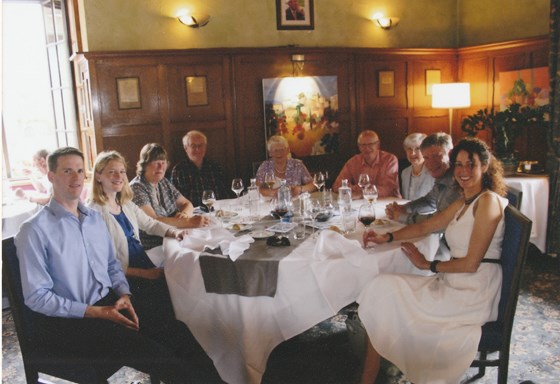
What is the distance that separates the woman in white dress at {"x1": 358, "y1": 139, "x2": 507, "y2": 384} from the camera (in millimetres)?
2156

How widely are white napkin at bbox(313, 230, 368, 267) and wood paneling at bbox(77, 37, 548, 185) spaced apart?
354cm

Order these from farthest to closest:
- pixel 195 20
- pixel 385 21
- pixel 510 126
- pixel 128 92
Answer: pixel 385 21
pixel 195 20
pixel 128 92
pixel 510 126

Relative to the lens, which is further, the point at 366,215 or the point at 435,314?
the point at 366,215

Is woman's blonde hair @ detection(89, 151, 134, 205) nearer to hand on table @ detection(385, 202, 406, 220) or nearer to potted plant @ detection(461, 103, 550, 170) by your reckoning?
hand on table @ detection(385, 202, 406, 220)

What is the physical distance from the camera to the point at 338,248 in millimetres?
2402

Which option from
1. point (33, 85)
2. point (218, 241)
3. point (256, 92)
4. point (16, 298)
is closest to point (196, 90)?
point (256, 92)

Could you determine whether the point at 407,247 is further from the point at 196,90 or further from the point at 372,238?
the point at 196,90

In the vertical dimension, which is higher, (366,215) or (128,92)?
(128,92)

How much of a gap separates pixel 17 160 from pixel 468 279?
5.96 m

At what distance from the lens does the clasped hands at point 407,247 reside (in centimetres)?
242

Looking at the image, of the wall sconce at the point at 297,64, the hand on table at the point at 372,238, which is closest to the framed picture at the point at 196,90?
the wall sconce at the point at 297,64

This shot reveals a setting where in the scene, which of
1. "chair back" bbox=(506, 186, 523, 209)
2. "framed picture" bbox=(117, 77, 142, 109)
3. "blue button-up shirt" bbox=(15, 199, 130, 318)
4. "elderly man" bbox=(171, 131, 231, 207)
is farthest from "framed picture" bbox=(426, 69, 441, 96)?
"blue button-up shirt" bbox=(15, 199, 130, 318)

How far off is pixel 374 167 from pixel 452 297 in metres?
2.07

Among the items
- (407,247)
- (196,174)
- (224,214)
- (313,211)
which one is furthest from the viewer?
(196,174)
